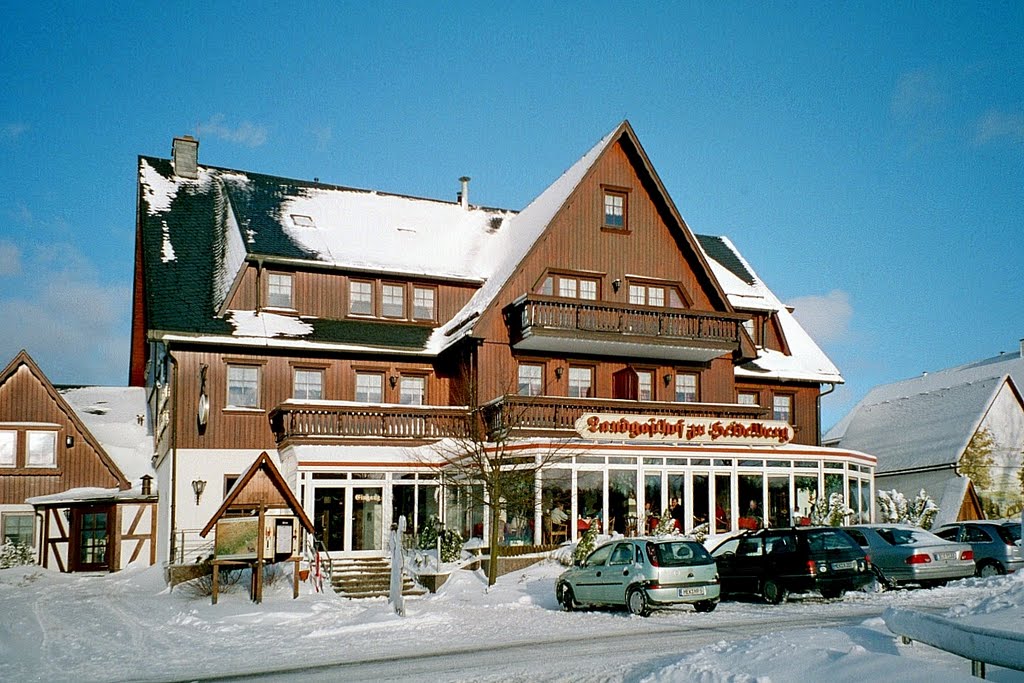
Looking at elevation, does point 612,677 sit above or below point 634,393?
below

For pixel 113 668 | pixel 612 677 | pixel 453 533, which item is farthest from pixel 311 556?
pixel 612 677

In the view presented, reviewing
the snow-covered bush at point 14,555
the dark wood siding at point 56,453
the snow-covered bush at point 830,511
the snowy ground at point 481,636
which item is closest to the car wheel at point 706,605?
the snowy ground at point 481,636

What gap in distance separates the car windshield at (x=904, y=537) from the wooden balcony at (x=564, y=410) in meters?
8.79

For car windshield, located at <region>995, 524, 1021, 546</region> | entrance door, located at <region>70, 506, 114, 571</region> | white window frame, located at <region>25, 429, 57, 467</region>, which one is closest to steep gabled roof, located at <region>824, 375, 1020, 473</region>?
car windshield, located at <region>995, 524, 1021, 546</region>

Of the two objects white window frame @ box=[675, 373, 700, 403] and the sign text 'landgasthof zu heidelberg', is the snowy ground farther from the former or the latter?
white window frame @ box=[675, 373, 700, 403]

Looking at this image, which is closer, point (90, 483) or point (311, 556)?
point (311, 556)

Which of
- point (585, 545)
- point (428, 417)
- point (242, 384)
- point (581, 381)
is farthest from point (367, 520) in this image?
point (581, 381)

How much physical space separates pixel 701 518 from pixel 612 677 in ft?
60.0

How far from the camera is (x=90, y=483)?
120 ft

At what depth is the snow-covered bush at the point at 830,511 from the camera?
101ft

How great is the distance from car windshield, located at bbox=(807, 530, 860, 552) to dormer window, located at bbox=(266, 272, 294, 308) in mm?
18652

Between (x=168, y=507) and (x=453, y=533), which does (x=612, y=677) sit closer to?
(x=453, y=533)

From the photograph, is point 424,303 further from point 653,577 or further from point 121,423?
point 653,577

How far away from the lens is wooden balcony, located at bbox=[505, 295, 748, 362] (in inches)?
1278
